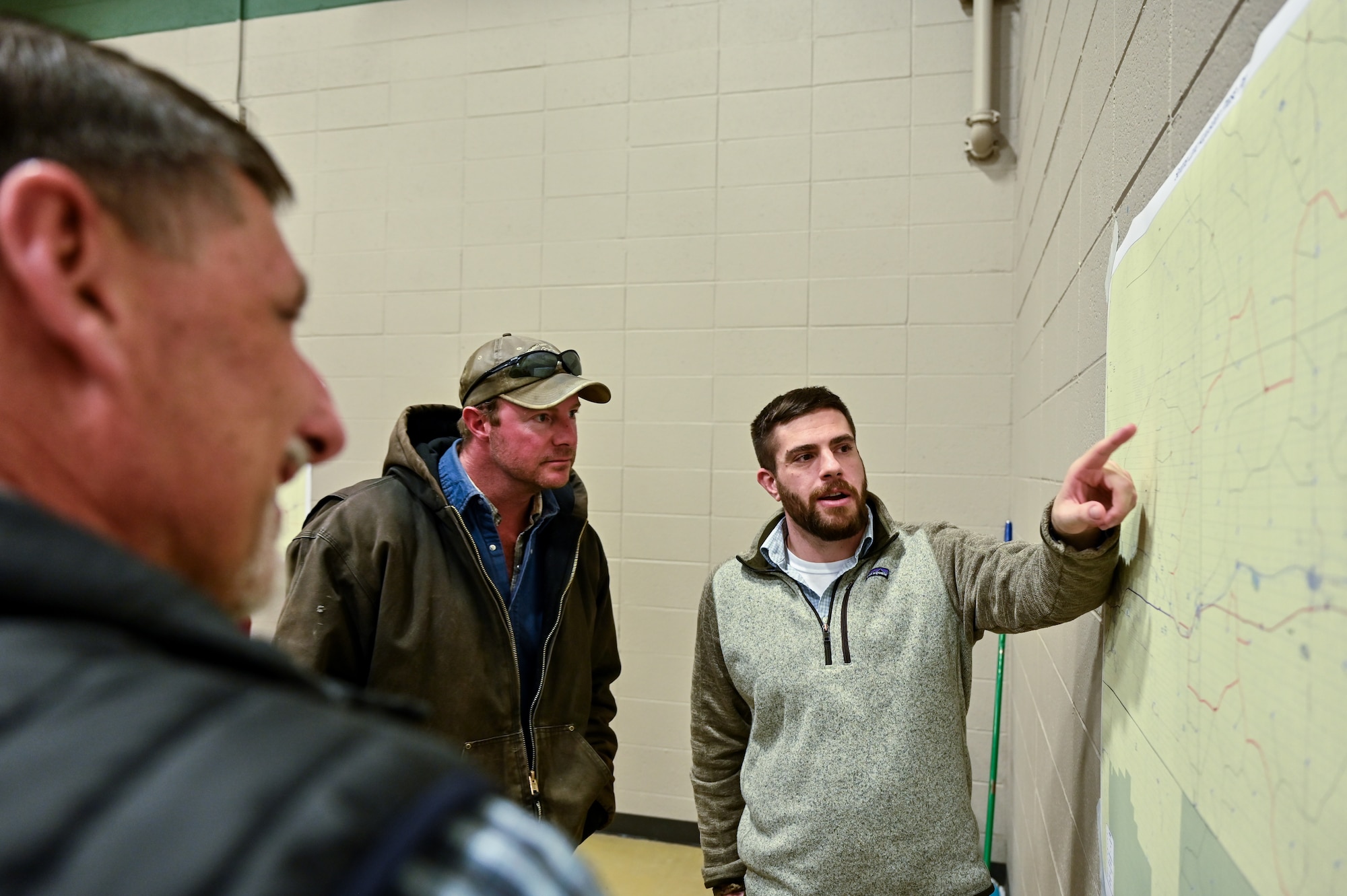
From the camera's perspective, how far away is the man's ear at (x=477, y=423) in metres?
2.15

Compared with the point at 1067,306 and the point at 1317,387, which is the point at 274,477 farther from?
the point at 1067,306

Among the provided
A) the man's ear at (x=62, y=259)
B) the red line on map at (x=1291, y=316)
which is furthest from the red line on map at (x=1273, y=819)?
the man's ear at (x=62, y=259)

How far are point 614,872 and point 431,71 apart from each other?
130 inches

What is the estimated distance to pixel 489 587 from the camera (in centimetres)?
194

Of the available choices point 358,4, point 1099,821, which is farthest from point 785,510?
point 358,4

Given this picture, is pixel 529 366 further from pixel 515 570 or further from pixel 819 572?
pixel 819 572

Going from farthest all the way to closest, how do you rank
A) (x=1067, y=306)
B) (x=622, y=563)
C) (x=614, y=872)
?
(x=622, y=563) < (x=614, y=872) < (x=1067, y=306)

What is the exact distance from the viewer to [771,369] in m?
3.33

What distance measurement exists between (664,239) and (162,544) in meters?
3.13

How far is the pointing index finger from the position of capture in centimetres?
99

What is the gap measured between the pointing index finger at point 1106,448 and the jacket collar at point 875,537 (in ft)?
2.73

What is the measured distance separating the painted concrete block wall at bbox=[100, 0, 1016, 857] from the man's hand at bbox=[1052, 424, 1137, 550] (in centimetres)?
204

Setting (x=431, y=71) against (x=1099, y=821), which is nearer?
(x=1099, y=821)

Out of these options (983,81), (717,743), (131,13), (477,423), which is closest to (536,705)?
(717,743)
